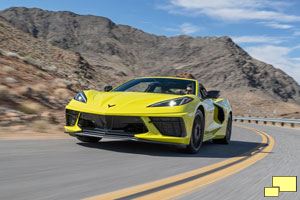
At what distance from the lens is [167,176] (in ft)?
13.4

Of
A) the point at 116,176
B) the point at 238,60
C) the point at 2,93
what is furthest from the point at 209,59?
the point at 116,176

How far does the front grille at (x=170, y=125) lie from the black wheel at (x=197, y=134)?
42 centimetres

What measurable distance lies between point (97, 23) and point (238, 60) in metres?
42.2

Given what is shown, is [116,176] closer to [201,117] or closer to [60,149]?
[60,149]

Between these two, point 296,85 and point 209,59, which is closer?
point 209,59

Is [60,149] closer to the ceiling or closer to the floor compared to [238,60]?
closer to the floor

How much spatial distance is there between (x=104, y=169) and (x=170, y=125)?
1.55 m

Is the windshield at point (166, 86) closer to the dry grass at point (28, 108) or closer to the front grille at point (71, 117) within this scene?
the front grille at point (71, 117)

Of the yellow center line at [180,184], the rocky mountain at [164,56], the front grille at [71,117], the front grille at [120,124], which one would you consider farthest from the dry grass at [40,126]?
the rocky mountain at [164,56]

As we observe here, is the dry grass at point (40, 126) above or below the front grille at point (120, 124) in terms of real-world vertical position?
below

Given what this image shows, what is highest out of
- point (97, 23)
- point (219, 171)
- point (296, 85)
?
point (97, 23)

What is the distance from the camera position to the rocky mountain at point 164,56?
77.9 metres

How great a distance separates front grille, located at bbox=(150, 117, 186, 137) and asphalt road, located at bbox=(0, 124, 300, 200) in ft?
1.18

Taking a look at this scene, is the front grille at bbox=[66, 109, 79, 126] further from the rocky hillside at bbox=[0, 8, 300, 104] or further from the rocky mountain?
the rocky hillside at bbox=[0, 8, 300, 104]
